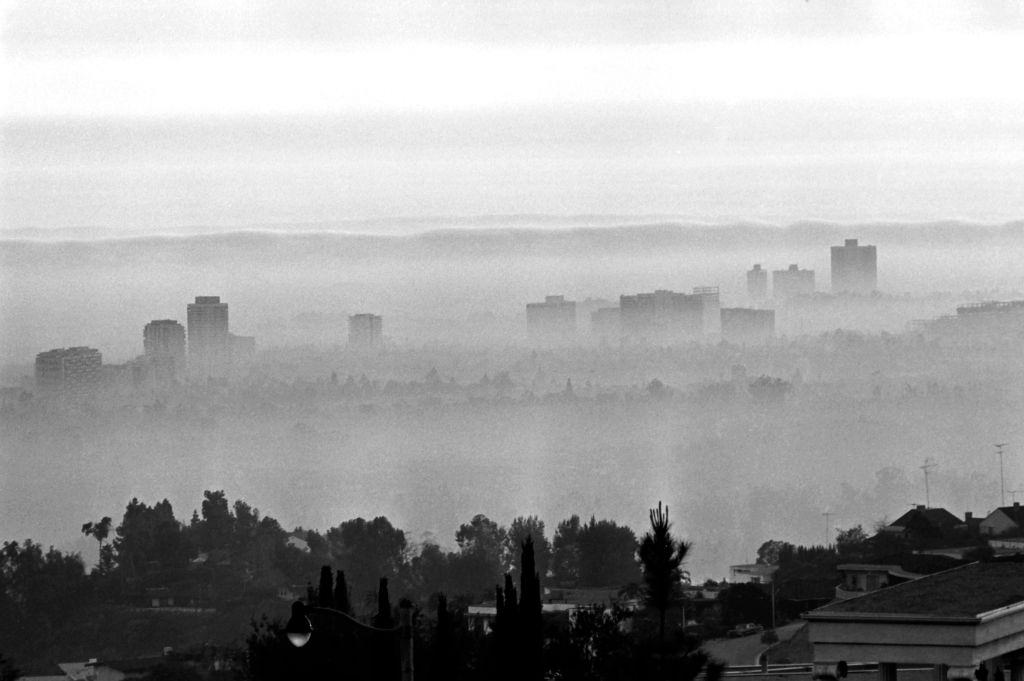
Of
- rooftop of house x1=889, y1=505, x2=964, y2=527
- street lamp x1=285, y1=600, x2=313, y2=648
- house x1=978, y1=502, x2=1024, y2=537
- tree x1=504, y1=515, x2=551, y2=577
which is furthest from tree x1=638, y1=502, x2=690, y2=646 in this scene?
tree x1=504, y1=515, x2=551, y2=577

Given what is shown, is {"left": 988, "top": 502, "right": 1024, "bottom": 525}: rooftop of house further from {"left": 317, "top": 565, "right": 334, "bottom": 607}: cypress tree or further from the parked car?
{"left": 317, "top": 565, "right": 334, "bottom": 607}: cypress tree

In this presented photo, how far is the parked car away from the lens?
83219 millimetres

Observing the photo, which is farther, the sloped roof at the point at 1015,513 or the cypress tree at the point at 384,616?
the sloped roof at the point at 1015,513

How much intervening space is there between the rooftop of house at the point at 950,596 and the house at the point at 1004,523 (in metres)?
93.9

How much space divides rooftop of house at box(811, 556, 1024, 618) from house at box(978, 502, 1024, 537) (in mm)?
93861

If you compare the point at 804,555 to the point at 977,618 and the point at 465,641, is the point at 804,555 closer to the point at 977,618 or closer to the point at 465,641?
the point at 465,641

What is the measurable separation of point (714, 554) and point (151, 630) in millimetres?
59368

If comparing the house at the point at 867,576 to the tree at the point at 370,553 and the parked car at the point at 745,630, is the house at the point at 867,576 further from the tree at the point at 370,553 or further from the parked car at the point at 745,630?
the tree at the point at 370,553

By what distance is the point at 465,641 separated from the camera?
202ft

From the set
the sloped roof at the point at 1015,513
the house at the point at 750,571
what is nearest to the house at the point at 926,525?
the sloped roof at the point at 1015,513

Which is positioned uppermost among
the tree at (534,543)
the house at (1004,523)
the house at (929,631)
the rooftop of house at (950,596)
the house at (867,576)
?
the tree at (534,543)

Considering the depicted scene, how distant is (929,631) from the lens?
28531 mm

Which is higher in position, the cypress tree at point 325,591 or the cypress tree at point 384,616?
the cypress tree at point 325,591

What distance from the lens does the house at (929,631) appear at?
2842 centimetres
